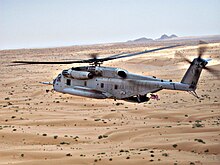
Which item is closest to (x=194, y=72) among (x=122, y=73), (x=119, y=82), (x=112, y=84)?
(x=122, y=73)

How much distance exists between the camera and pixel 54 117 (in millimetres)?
34688

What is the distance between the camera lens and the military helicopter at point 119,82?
66.3ft

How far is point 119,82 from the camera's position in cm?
2162

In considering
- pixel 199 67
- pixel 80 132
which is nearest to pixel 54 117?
pixel 80 132

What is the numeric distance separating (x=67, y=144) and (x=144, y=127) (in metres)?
6.92

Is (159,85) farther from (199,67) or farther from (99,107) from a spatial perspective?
(99,107)

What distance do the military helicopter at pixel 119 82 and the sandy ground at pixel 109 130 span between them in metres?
1.60

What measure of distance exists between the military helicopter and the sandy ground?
160 centimetres

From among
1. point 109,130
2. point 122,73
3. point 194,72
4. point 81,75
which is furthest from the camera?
point 109,130

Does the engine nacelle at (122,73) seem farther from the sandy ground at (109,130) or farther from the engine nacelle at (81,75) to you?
the sandy ground at (109,130)

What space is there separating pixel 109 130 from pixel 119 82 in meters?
8.77

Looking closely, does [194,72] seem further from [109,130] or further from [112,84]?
[109,130]

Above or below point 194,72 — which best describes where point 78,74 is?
above

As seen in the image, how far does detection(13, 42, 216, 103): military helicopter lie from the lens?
20203mm
